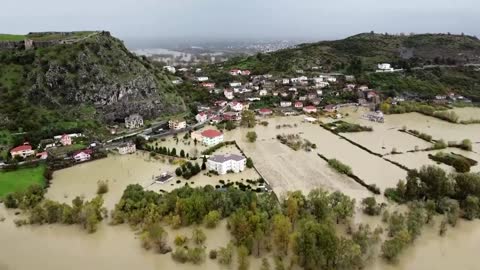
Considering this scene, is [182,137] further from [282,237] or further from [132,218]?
[282,237]

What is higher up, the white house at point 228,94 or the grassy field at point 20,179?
the white house at point 228,94

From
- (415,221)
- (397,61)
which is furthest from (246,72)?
(415,221)

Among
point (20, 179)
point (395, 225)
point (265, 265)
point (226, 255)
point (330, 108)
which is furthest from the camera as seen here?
point (330, 108)

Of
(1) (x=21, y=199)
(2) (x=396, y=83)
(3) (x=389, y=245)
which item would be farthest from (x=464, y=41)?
(1) (x=21, y=199)

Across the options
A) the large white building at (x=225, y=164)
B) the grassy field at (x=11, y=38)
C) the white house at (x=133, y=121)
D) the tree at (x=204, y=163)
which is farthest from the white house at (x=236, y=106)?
the grassy field at (x=11, y=38)

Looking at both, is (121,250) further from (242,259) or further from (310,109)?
(310,109)

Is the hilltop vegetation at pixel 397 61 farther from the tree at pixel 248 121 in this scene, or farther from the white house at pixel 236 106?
the tree at pixel 248 121
